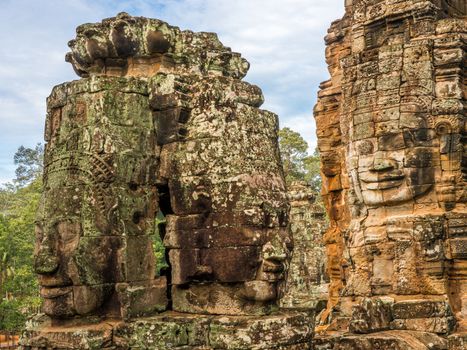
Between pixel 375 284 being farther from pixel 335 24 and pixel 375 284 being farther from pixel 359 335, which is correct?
pixel 335 24

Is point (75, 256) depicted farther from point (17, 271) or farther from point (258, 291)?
point (17, 271)

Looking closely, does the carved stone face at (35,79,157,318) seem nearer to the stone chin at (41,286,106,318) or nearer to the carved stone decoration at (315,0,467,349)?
the stone chin at (41,286,106,318)

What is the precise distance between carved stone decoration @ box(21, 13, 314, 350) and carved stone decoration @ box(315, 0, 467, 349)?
5.50 m

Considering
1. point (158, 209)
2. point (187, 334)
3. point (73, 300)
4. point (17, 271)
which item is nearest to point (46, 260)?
point (73, 300)

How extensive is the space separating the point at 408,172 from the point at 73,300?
7605mm

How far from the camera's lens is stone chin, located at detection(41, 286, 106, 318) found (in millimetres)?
5473

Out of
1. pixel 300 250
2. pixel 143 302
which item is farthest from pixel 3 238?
pixel 143 302

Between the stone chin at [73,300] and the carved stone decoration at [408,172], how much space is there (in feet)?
19.8

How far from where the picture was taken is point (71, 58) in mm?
6363

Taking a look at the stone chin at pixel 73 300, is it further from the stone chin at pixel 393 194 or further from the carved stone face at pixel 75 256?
the stone chin at pixel 393 194

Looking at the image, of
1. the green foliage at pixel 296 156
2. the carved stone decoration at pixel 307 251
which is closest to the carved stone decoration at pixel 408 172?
the carved stone decoration at pixel 307 251

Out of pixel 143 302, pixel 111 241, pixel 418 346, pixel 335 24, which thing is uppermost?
pixel 335 24

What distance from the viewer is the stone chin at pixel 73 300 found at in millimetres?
5473

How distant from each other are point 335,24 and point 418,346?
8.67m
